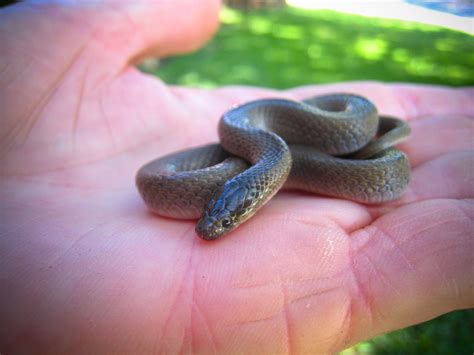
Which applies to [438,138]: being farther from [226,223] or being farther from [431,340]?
[226,223]

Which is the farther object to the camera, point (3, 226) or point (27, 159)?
point (27, 159)

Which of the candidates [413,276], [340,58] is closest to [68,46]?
[413,276]

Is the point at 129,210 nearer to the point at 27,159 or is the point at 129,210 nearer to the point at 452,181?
the point at 27,159

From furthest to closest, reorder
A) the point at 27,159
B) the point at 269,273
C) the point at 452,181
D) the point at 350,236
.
→ the point at 27,159, the point at 452,181, the point at 350,236, the point at 269,273

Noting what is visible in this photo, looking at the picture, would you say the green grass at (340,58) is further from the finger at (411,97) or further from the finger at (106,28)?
the finger at (106,28)

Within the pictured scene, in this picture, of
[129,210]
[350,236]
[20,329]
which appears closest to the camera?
[20,329]

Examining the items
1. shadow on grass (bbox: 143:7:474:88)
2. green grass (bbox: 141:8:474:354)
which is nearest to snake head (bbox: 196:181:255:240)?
green grass (bbox: 141:8:474:354)

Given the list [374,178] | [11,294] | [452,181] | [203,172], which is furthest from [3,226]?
[452,181]
